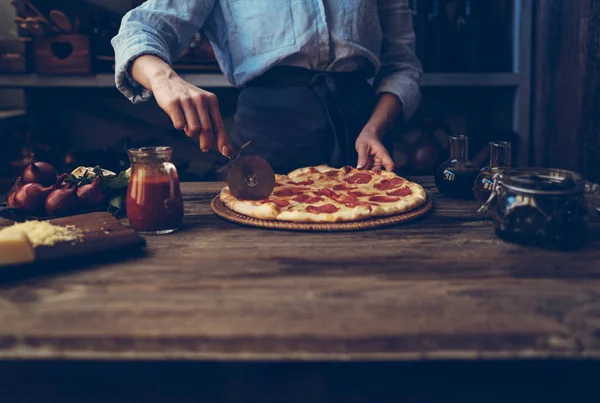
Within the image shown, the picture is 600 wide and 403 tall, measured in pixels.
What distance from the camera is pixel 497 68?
3133 millimetres

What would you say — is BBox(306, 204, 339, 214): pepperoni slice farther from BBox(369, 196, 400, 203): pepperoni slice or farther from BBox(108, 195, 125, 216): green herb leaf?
BBox(108, 195, 125, 216): green herb leaf

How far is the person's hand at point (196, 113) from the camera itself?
49.4 inches

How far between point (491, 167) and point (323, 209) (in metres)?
0.42

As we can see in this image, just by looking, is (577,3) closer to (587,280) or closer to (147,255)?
(587,280)

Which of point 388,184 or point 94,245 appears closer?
point 94,245

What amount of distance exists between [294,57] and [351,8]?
0.25 metres

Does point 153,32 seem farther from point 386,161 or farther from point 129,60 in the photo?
point 386,161

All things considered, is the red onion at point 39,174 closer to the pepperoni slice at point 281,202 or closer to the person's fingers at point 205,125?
the person's fingers at point 205,125

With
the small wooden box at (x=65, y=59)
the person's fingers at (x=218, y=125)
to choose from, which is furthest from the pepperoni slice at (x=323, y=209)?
the small wooden box at (x=65, y=59)

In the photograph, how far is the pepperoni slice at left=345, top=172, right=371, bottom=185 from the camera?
5.10 feet

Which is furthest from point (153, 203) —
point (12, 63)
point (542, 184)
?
point (12, 63)

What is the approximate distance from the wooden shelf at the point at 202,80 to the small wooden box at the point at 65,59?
0.13 ft

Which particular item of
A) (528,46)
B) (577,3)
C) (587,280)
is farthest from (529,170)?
(528,46)

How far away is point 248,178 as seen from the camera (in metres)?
1.32
